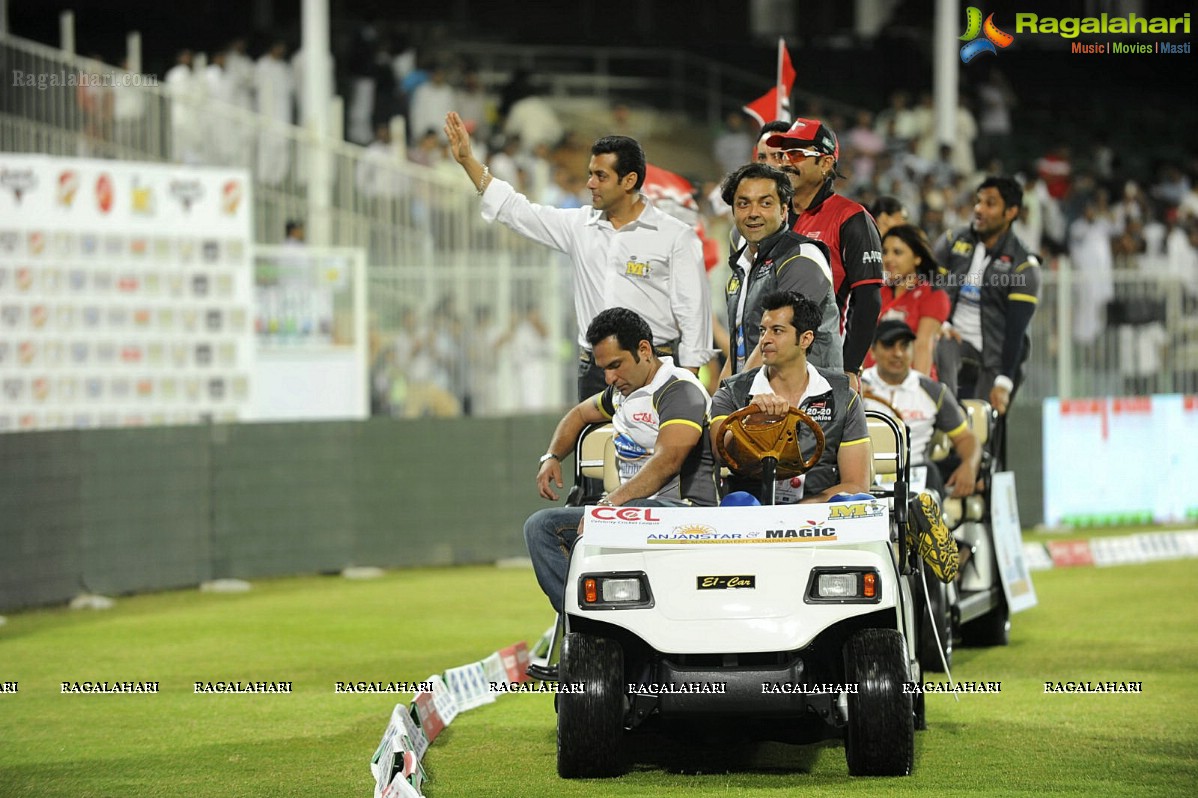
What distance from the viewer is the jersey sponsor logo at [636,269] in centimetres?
912

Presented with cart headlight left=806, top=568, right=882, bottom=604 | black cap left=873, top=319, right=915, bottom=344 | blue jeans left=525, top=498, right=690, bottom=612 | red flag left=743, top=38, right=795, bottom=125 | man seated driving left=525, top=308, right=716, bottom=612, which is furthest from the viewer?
red flag left=743, top=38, right=795, bottom=125

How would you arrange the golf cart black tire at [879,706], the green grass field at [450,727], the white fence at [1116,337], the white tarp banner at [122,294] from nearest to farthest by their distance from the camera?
the golf cart black tire at [879,706], the green grass field at [450,727], the white tarp banner at [122,294], the white fence at [1116,337]

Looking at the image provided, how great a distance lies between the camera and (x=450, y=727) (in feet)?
28.0

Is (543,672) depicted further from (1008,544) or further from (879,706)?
(1008,544)

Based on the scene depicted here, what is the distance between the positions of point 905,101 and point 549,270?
461 inches

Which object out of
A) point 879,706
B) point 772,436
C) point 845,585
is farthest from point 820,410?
point 879,706

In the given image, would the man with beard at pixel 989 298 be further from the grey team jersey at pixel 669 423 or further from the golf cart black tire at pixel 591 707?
the golf cart black tire at pixel 591 707

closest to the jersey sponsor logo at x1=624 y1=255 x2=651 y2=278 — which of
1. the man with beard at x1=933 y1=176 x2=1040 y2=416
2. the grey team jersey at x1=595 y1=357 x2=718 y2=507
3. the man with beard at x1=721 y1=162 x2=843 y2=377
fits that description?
the man with beard at x1=721 y1=162 x2=843 y2=377

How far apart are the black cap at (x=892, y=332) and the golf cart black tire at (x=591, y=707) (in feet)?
12.7

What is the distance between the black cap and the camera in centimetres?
1031

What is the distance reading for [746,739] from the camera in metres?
7.43

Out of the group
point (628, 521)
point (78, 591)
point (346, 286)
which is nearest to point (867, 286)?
point (628, 521)

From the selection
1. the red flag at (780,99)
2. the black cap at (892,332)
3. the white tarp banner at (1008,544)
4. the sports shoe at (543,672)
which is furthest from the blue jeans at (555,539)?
the red flag at (780,99)

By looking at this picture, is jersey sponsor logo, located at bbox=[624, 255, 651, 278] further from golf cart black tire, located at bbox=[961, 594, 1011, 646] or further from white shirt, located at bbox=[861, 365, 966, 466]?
golf cart black tire, located at bbox=[961, 594, 1011, 646]
